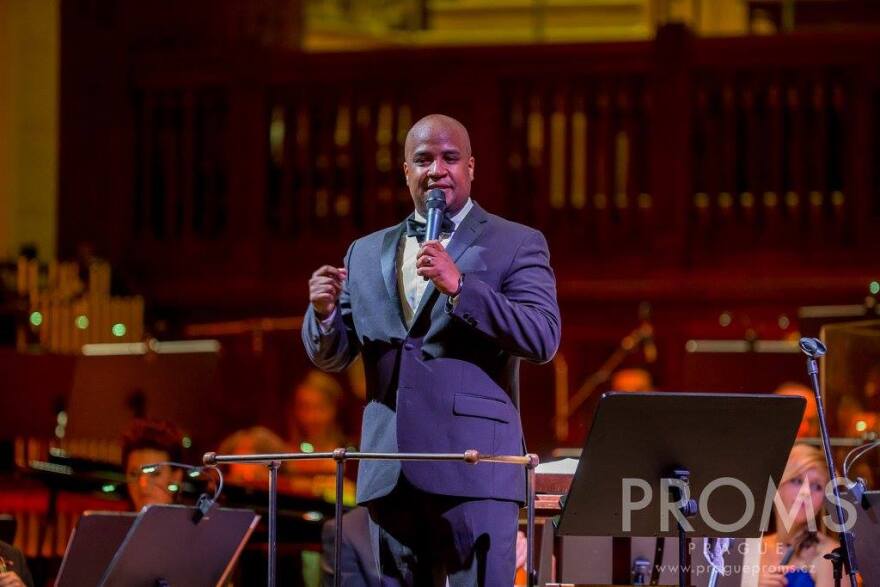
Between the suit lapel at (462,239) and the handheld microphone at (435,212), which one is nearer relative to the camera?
the handheld microphone at (435,212)

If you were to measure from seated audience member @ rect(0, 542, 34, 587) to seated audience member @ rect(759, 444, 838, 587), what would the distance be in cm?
231

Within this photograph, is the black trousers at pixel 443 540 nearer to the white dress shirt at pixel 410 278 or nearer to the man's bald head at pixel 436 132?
the white dress shirt at pixel 410 278

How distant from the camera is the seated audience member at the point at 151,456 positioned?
219 inches

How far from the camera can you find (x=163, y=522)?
439 centimetres

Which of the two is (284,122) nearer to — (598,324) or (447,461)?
(598,324)

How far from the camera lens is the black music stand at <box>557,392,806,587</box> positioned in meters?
3.65

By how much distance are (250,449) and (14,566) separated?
2.74 metres

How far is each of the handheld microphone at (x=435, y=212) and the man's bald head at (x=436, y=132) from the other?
142 mm

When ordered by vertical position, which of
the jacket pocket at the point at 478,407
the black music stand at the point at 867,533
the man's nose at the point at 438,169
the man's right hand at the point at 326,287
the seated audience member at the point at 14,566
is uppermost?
the man's nose at the point at 438,169

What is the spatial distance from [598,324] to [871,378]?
109 inches

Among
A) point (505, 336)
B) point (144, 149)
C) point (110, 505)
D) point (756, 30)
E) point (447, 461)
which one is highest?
point (756, 30)

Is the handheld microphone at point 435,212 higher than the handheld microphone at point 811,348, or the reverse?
the handheld microphone at point 435,212

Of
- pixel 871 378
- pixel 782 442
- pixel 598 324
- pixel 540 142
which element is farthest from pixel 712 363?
pixel 782 442

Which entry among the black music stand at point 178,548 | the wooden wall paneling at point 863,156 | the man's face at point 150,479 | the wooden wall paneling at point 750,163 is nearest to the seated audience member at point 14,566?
the black music stand at point 178,548
